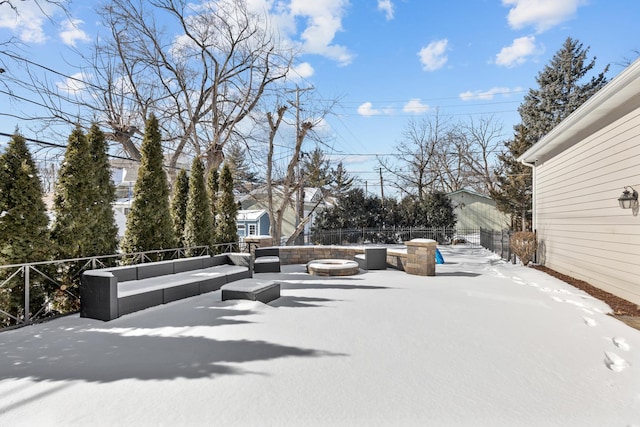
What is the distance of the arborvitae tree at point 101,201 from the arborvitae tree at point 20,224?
845 mm

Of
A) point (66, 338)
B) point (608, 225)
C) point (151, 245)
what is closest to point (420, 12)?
point (608, 225)

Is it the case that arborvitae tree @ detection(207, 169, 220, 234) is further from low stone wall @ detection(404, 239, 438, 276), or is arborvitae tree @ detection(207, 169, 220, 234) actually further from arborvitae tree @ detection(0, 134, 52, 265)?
low stone wall @ detection(404, 239, 438, 276)

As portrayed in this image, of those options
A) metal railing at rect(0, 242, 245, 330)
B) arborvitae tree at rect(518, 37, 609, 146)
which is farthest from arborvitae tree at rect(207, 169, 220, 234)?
arborvitae tree at rect(518, 37, 609, 146)

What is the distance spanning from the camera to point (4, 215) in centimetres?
473

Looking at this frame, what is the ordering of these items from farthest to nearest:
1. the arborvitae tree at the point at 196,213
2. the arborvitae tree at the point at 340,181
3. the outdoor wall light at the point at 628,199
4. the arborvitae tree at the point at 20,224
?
1. the arborvitae tree at the point at 340,181
2. the arborvitae tree at the point at 196,213
3. the outdoor wall light at the point at 628,199
4. the arborvitae tree at the point at 20,224

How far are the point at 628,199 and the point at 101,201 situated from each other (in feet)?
28.5

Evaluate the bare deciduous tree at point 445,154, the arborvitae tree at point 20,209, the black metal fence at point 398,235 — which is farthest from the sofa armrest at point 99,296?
the bare deciduous tree at point 445,154

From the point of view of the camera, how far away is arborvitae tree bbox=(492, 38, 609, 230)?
742 inches

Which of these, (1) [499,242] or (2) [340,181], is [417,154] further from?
(1) [499,242]

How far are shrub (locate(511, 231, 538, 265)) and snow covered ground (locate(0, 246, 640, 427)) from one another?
467cm

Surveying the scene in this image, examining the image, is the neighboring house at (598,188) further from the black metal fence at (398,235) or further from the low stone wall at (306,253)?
the black metal fence at (398,235)

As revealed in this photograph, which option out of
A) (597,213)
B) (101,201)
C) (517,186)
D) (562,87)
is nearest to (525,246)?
(597,213)

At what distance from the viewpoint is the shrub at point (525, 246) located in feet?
32.5

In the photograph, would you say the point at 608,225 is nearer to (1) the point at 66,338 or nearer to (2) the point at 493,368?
(2) the point at 493,368
